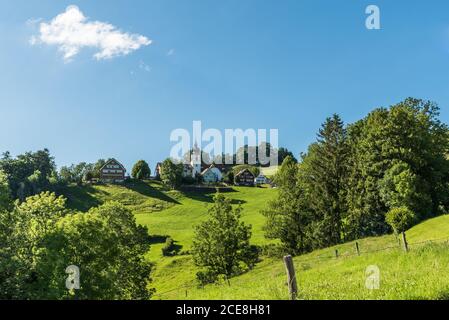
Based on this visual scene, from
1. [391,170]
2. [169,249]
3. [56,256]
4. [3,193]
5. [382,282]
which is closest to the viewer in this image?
[382,282]

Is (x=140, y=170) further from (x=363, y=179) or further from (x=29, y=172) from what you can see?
(x=363, y=179)

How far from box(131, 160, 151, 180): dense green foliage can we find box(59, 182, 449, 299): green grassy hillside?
393 inches

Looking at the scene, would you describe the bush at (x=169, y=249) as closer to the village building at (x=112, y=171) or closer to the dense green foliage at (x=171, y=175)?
the dense green foliage at (x=171, y=175)

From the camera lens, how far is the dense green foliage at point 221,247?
54.1m

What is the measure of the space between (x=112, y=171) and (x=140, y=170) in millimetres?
15822

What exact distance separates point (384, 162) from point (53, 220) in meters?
47.1

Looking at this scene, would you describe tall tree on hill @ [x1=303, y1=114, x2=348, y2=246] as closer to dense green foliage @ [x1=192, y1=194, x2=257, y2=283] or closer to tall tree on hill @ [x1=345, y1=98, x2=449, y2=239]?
tall tree on hill @ [x1=345, y1=98, x2=449, y2=239]

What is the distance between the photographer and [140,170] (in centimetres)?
17925

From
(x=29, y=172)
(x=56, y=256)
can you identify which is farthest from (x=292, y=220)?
(x=29, y=172)

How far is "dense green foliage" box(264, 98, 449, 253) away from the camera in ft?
211

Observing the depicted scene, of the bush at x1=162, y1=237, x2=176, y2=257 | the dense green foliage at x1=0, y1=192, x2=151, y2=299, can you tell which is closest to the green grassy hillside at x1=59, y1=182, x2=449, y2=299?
the bush at x1=162, y1=237, x2=176, y2=257

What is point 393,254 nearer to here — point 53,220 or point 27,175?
point 53,220

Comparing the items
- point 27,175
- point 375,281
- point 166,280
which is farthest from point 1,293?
point 27,175

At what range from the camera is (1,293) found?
95.3ft
